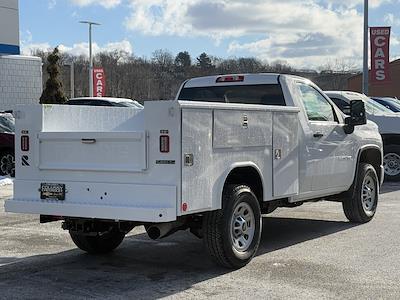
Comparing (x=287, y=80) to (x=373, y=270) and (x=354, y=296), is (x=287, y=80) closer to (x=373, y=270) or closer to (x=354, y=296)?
(x=373, y=270)

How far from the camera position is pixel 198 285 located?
20.3ft

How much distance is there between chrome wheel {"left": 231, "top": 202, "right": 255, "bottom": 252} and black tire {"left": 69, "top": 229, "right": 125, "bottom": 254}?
1.56m

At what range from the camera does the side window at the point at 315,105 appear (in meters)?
8.38

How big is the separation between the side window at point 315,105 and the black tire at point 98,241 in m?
2.94

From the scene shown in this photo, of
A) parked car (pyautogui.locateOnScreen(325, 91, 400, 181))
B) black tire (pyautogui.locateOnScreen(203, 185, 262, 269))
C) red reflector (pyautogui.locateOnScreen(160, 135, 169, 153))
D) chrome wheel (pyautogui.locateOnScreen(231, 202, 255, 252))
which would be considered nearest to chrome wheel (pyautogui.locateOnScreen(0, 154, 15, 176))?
parked car (pyautogui.locateOnScreen(325, 91, 400, 181))

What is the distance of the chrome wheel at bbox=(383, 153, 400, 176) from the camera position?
15.3 metres

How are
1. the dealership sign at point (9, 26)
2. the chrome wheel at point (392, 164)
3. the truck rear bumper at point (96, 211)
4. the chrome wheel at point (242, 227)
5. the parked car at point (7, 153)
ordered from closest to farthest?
the truck rear bumper at point (96, 211)
the chrome wheel at point (242, 227)
the chrome wheel at point (392, 164)
the parked car at point (7, 153)
the dealership sign at point (9, 26)

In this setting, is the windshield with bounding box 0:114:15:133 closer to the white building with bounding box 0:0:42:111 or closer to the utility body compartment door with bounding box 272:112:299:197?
the white building with bounding box 0:0:42:111

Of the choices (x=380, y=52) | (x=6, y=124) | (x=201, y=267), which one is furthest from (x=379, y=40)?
(x=201, y=267)

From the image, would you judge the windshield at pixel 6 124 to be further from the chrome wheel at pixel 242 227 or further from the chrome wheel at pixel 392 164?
the chrome wheel at pixel 242 227

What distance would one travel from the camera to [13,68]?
85.1ft

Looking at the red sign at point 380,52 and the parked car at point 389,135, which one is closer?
the parked car at point 389,135

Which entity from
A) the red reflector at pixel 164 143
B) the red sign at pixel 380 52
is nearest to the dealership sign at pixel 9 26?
the red sign at pixel 380 52

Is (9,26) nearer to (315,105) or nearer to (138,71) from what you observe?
(315,105)
